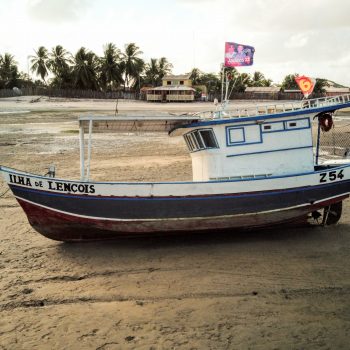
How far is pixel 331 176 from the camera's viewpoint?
882cm

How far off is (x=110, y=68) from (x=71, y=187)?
66.9 m

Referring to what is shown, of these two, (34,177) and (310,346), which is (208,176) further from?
(310,346)

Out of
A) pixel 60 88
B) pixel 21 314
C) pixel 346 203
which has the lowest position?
pixel 21 314

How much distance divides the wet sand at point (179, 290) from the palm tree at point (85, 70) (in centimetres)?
6221

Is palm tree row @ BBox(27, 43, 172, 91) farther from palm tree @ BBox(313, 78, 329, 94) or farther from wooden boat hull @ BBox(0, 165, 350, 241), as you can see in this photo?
wooden boat hull @ BBox(0, 165, 350, 241)

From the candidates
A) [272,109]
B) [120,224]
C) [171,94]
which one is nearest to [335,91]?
[171,94]

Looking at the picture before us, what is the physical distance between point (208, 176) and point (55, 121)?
28210mm

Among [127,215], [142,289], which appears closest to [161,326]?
[142,289]

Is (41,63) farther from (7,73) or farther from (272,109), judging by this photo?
(272,109)

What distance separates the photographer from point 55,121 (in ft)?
113

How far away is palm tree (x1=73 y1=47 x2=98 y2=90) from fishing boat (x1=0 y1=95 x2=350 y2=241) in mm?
Answer: 63722

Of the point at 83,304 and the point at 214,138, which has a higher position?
the point at 214,138

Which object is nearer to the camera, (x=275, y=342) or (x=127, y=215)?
(x=275, y=342)

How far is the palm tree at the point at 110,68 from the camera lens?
70.5 metres
